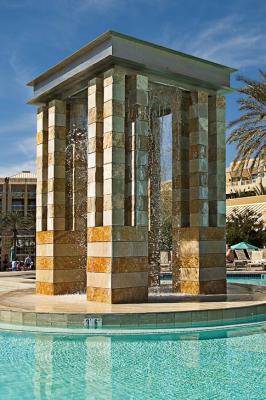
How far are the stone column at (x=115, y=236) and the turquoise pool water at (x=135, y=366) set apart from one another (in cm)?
274

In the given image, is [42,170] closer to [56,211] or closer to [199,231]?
[56,211]

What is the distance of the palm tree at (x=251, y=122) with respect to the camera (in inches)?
934

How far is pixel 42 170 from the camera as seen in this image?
53.2ft

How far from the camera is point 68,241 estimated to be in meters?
15.7

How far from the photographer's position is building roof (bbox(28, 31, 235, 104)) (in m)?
13.2

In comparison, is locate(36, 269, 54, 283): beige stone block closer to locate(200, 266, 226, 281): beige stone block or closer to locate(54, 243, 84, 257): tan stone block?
locate(54, 243, 84, 257): tan stone block

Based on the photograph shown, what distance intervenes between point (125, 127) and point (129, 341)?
614cm

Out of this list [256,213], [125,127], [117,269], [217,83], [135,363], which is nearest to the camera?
[135,363]

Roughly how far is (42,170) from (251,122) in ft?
40.5

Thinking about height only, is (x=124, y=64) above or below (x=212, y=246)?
above

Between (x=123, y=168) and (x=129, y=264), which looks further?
(x=123, y=168)

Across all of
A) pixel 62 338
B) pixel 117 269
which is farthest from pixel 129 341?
pixel 117 269

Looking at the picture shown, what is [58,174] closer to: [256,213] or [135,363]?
[135,363]

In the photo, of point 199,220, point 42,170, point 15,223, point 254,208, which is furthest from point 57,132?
point 15,223
